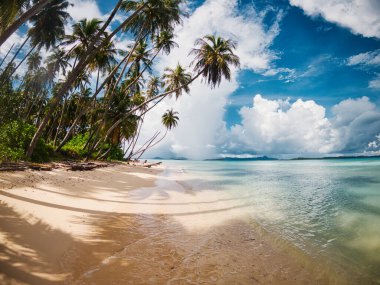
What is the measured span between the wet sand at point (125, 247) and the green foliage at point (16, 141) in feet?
14.3

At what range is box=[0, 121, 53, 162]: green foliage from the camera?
11.0 m

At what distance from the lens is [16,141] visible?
516 inches

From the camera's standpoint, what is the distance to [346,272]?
426 cm

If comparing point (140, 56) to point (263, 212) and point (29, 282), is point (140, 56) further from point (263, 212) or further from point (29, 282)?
point (29, 282)

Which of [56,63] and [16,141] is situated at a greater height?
[56,63]

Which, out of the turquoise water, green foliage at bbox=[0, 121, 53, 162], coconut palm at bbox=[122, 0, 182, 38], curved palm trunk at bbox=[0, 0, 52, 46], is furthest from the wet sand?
coconut palm at bbox=[122, 0, 182, 38]

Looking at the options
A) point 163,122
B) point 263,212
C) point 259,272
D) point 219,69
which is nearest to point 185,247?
point 259,272

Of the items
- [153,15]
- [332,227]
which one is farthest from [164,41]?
[332,227]

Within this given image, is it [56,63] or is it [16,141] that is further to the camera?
[56,63]

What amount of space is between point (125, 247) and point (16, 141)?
12441mm

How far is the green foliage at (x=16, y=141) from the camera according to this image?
11.0m

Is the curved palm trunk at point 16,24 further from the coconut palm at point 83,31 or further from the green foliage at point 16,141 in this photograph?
the coconut palm at point 83,31

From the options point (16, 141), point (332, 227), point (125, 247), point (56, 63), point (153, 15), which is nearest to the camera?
point (125, 247)

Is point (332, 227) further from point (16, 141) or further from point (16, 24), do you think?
point (16, 141)
